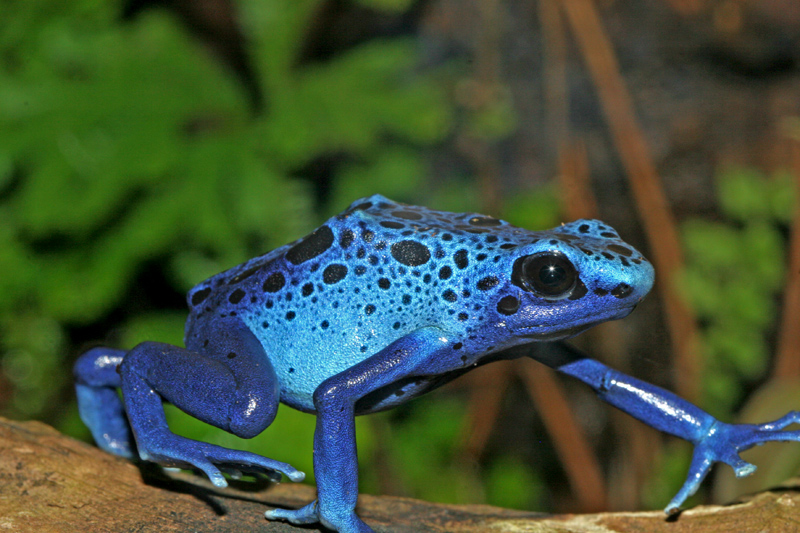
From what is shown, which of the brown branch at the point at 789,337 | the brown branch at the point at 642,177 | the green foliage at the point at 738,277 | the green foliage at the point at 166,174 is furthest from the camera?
the brown branch at the point at 642,177

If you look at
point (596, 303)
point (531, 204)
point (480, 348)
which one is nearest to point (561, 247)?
point (596, 303)

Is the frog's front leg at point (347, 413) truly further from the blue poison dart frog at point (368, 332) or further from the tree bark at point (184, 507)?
the tree bark at point (184, 507)

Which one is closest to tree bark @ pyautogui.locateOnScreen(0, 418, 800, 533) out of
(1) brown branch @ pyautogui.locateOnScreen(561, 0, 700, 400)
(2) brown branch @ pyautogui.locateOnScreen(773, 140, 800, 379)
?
(1) brown branch @ pyautogui.locateOnScreen(561, 0, 700, 400)

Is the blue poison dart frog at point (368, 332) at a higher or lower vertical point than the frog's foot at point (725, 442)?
higher

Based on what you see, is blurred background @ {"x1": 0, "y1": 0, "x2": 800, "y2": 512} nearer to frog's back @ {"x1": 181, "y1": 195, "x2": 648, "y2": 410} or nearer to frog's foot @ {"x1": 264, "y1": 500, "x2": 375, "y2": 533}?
frog's foot @ {"x1": 264, "y1": 500, "x2": 375, "y2": 533}

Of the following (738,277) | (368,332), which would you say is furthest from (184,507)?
(738,277)

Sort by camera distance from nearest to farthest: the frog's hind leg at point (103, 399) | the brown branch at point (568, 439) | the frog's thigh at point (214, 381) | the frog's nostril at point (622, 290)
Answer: the frog's nostril at point (622, 290), the frog's thigh at point (214, 381), the frog's hind leg at point (103, 399), the brown branch at point (568, 439)

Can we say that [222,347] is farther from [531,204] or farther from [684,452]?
[684,452]

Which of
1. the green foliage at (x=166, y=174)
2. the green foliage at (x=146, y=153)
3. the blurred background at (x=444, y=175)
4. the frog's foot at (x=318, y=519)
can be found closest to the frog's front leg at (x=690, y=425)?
the frog's foot at (x=318, y=519)
